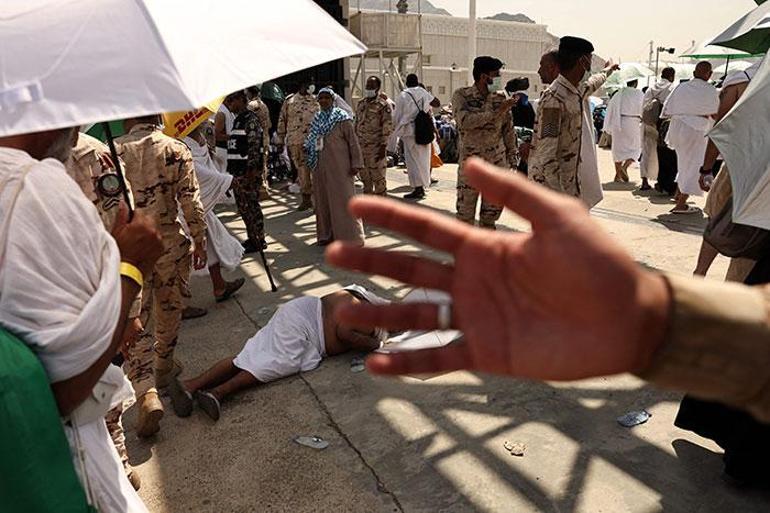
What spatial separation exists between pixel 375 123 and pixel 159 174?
491 centimetres

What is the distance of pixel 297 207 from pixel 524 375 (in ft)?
26.5

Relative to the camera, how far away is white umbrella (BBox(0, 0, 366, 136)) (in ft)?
4.11

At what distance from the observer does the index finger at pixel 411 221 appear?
88 cm

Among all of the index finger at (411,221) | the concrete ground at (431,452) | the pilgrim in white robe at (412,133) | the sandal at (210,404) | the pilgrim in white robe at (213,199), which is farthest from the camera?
the pilgrim in white robe at (412,133)

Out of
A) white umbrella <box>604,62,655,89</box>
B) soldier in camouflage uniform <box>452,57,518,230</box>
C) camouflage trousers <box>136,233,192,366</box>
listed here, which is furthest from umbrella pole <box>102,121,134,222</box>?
white umbrella <box>604,62,655,89</box>

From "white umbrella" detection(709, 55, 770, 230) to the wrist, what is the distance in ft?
4.61

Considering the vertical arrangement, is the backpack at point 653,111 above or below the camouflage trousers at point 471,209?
above

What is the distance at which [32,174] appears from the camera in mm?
1127

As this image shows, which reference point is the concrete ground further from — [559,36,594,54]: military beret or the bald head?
the bald head

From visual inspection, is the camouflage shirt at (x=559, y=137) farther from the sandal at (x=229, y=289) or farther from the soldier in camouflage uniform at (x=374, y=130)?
the soldier in camouflage uniform at (x=374, y=130)

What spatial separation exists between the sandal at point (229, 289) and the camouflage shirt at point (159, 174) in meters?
1.74

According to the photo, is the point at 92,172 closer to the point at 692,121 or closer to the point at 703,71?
the point at 692,121

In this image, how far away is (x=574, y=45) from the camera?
3938 mm

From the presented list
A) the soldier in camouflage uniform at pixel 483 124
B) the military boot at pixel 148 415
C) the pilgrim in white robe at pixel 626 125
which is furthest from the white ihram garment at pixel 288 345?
the pilgrim in white robe at pixel 626 125
